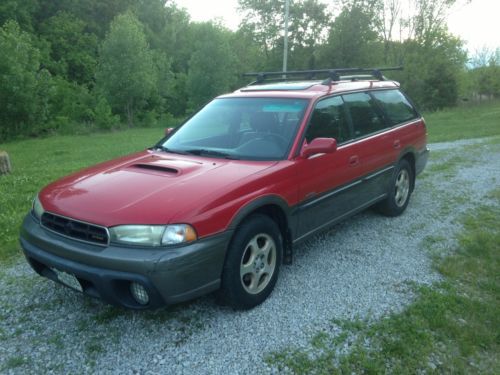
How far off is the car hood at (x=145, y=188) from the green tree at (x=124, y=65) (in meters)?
25.0

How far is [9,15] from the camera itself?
31.4 m

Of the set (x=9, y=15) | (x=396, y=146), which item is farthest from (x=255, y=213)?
(x=9, y=15)

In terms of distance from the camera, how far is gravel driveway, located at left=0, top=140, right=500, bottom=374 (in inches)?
110

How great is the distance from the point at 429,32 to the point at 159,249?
3437 centimetres

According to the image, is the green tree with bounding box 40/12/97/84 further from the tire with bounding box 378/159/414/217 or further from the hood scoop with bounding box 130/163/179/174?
the hood scoop with bounding box 130/163/179/174

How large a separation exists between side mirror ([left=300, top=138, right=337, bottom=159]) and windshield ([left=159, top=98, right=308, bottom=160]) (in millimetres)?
157

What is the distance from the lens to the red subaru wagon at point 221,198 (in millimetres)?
2760

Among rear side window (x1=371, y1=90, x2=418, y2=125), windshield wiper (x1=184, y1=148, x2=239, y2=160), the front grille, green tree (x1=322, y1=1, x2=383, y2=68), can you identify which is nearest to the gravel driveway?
the front grille

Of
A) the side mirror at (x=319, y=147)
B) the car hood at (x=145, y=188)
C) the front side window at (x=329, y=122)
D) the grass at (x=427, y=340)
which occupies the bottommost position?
the grass at (x=427, y=340)

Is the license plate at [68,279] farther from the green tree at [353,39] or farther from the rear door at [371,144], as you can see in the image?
the green tree at [353,39]

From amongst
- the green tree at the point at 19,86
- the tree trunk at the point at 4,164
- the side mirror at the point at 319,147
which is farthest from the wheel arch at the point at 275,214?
the green tree at the point at 19,86

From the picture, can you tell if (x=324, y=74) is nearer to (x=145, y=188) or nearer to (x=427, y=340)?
(x=145, y=188)

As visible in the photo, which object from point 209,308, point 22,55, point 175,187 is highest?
point 22,55

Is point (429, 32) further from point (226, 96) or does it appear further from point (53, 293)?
point (53, 293)
